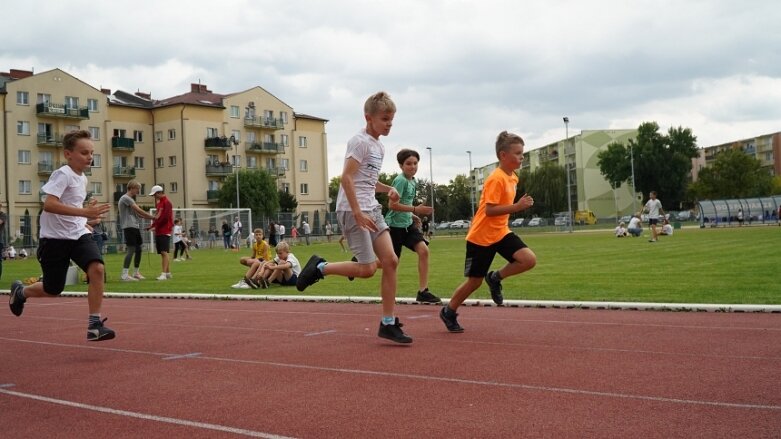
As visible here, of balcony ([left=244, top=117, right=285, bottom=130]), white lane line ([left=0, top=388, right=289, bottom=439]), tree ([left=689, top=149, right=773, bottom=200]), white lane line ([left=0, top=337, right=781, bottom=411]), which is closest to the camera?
white lane line ([left=0, top=388, right=289, bottom=439])

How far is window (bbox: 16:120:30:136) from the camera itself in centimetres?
6825

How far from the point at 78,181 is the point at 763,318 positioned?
6.85m

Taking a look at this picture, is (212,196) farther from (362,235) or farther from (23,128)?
(362,235)

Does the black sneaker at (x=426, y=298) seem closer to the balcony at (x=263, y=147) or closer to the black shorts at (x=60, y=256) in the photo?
the black shorts at (x=60, y=256)

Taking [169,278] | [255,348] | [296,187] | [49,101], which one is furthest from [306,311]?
[296,187]

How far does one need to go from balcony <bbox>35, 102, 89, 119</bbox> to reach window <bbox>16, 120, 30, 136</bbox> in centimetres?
145

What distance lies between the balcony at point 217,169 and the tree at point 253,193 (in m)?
3.05

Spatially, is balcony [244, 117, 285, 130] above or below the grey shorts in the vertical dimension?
above

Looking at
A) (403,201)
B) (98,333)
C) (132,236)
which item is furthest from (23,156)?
(98,333)

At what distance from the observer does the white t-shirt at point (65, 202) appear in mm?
6750

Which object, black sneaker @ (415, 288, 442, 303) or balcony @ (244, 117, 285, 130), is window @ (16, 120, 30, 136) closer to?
balcony @ (244, 117, 285, 130)

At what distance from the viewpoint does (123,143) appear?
2953 inches

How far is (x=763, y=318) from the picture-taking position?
25.1ft

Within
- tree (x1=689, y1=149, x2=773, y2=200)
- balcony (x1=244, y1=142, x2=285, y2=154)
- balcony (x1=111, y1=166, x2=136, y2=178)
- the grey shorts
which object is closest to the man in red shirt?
the grey shorts
